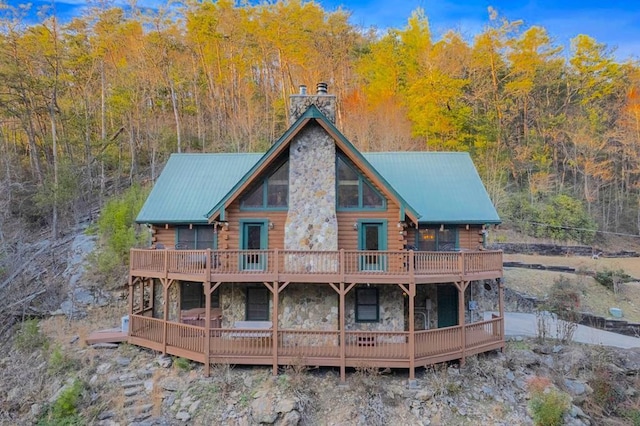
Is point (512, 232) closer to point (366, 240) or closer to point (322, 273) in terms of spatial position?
point (366, 240)

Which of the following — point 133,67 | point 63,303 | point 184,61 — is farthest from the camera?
point 184,61

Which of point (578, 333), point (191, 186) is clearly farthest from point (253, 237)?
point (578, 333)

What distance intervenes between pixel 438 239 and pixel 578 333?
23.9ft

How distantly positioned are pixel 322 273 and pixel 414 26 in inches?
1177

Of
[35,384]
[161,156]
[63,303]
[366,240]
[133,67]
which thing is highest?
[133,67]

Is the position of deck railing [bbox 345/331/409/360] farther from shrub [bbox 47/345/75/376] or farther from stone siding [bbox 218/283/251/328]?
shrub [bbox 47/345/75/376]

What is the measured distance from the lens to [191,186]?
1714cm

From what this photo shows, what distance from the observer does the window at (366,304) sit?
46.6ft

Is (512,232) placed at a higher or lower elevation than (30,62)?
lower

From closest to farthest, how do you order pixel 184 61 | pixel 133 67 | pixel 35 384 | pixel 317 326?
pixel 35 384 → pixel 317 326 → pixel 133 67 → pixel 184 61

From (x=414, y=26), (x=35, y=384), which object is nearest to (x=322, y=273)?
(x=35, y=384)

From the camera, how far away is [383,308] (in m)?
14.2

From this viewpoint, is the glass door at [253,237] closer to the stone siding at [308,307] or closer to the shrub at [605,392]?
the stone siding at [308,307]

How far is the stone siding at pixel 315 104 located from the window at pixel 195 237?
5.66 meters
